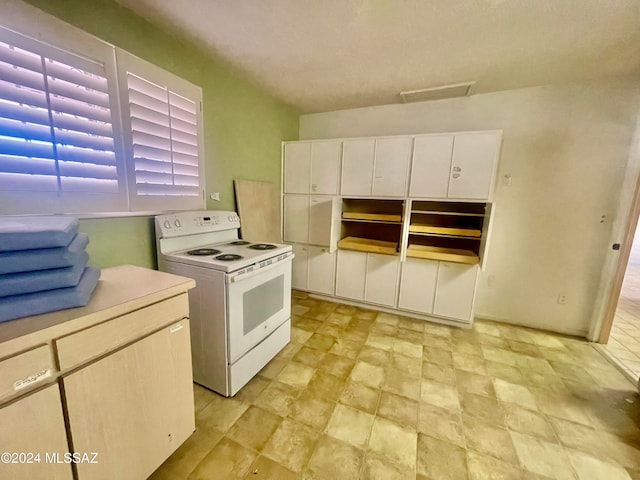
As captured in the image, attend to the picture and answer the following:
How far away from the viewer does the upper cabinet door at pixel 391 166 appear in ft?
8.59

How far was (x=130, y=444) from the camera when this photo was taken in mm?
984

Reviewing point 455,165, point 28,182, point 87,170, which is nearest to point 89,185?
point 87,170

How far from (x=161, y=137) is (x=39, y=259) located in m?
1.20

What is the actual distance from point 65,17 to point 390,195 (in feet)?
8.63

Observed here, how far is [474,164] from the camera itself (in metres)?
2.36

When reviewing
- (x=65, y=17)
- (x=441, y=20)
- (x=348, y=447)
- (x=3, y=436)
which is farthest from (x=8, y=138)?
(x=441, y=20)

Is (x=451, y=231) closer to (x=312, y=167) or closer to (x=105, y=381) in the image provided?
(x=312, y=167)

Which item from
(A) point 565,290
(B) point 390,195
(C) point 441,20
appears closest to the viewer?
(C) point 441,20

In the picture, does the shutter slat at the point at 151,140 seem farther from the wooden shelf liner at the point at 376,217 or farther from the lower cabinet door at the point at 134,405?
the wooden shelf liner at the point at 376,217

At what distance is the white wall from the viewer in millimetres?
2289

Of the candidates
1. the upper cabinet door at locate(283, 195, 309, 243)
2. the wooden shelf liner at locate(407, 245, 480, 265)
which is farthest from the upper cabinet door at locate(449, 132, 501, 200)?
the upper cabinet door at locate(283, 195, 309, 243)

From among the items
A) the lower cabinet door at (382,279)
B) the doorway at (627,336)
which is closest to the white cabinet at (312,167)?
the lower cabinet door at (382,279)

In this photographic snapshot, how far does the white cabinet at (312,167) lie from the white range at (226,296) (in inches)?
50.1

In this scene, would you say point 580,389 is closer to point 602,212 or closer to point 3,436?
point 602,212
